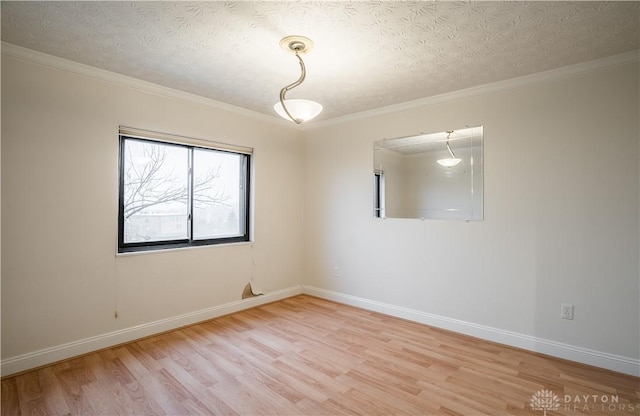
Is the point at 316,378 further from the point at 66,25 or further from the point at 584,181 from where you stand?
the point at 66,25

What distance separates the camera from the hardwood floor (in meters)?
2.07

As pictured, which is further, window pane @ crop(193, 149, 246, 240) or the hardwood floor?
window pane @ crop(193, 149, 246, 240)

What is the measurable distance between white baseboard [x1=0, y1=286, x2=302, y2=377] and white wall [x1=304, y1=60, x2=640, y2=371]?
1.66 metres

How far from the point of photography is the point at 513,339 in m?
2.98

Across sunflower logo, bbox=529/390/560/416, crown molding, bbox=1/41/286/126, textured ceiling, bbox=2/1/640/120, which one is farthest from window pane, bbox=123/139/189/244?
sunflower logo, bbox=529/390/560/416

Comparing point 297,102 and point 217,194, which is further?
point 217,194

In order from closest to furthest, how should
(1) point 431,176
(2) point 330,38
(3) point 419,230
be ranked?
(2) point 330,38 → (1) point 431,176 → (3) point 419,230

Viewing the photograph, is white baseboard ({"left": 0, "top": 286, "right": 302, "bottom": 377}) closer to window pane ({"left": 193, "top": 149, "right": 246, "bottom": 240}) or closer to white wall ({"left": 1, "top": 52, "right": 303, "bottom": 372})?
white wall ({"left": 1, "top": 52, "right": 303, "bottom": 372})

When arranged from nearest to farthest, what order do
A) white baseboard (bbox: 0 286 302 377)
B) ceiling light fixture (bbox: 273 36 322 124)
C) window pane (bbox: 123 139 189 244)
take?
ceiling light fixture (bbox: 273 36 322 124) < white baseboard (bbox: 0 286 302 377) < window pane (bbox: 123 139 189 244)

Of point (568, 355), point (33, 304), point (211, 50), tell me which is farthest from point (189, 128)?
point (568, 355)

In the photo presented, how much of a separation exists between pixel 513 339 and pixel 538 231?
1.02m

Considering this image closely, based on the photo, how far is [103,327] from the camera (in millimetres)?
2885

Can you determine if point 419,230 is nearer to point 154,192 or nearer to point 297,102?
point 297,102

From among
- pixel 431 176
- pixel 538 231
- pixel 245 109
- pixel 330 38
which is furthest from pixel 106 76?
pixel 538 231
